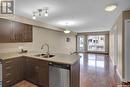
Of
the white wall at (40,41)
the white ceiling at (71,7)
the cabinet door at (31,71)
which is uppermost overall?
the white ceiling at (71,7)

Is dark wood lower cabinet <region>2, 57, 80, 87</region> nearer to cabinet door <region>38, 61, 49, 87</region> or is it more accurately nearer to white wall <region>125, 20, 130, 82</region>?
cabinet door <region>38, 61, 49, 87</region>

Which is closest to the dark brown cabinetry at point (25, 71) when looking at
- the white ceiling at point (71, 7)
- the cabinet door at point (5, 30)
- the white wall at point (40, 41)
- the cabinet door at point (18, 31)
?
the cabinet door at point (5, 30)

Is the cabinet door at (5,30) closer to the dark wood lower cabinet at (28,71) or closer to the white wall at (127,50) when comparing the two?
the dark wood lower cabinet at (28,71)

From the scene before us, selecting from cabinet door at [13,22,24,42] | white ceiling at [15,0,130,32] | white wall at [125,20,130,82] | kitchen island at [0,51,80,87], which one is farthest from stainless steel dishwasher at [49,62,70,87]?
white wall at [125,20,130,82]

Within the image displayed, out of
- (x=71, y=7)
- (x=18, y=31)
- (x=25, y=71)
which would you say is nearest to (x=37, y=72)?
(x=25, y=71)

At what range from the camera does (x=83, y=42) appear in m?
12.8

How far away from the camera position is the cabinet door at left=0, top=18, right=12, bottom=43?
3254 millimetres

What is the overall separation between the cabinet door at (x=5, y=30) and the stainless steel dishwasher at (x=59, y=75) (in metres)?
1.78

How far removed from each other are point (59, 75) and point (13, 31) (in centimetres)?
227

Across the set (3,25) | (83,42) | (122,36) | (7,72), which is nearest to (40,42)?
(3,25)

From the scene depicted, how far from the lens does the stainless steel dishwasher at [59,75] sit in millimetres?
2309

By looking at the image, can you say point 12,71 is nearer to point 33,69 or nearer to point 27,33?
point 33,69

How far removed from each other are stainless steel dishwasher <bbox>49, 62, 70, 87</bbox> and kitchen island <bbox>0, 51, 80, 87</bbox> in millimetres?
46

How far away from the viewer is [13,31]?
3658 mm
